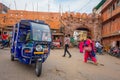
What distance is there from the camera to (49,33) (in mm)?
9953

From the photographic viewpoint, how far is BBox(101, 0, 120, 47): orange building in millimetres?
24839

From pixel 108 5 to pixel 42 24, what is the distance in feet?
69.3

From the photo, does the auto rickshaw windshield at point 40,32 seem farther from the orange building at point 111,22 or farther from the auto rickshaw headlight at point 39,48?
the orange building at point 111,22

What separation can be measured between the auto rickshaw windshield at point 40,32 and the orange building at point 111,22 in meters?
15.6

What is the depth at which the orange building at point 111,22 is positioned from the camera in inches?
978

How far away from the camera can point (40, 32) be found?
9477 millimetres

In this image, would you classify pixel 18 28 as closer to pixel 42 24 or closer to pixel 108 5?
pixel 42 24

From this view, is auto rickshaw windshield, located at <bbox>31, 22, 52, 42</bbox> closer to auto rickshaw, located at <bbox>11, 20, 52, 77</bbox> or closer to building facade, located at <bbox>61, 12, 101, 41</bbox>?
auto rickshaw, located at <bbox>11, 20, 52, 77</bbox>

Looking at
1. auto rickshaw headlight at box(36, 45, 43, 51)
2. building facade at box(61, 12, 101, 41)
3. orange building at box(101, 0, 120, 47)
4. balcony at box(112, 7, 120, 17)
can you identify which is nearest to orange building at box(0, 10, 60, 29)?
building facade at box(61, 12, 101, 41)

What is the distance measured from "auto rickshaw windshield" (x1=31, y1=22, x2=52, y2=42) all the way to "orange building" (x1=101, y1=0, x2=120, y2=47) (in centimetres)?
1563

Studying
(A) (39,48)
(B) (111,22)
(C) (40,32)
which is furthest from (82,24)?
(A) (39,48)

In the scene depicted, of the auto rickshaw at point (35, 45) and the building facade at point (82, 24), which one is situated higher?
the building facade at point (82, 24)

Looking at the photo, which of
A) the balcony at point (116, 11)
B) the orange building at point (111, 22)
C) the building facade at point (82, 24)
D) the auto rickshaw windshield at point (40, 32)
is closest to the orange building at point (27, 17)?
the building facade at point (82, 24)

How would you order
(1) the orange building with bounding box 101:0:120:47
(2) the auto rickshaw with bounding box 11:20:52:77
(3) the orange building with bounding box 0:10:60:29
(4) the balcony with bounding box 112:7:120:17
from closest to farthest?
(2) the auto rickshaw with bounding box 11:20:52:77 < (4) the balcony with bounding box 112:7:120:17 < (1) the orange building with bounding box 101:0:120:47 < (3) the orange building with bounding box 0:10:60:29
